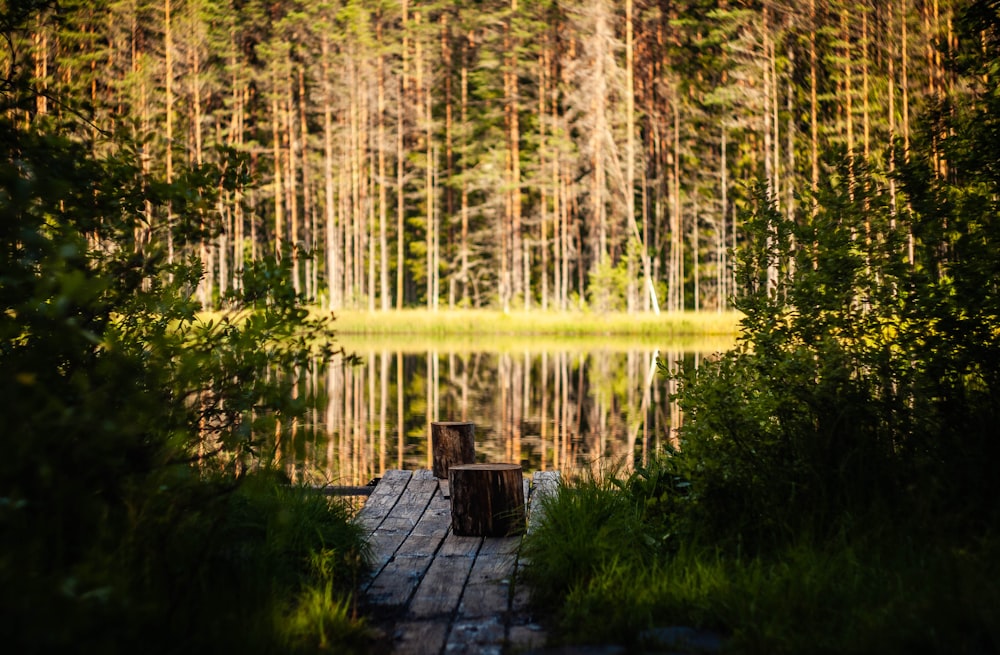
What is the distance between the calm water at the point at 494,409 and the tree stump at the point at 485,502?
2.87ft

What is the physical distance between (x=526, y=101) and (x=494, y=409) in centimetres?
3091

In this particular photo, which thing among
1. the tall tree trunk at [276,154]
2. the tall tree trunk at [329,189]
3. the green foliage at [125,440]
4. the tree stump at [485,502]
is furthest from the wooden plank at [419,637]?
the tall tree trunk at [329,189]

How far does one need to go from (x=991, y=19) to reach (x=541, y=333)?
29.1 m

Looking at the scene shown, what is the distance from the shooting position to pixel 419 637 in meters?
4.00

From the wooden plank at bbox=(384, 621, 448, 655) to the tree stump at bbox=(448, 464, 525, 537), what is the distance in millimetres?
1659

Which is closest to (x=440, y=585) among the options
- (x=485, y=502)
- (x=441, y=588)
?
(x=441, y=588)

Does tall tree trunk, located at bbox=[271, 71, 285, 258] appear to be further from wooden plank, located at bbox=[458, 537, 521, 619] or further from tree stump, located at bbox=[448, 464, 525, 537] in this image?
wooden plank, located at bbox=[458, 537, 521, 619]

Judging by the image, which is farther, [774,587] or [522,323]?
[522,323]

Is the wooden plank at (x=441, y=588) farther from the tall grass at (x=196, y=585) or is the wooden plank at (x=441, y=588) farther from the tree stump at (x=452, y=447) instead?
the tree stump at (x=452, y=447)

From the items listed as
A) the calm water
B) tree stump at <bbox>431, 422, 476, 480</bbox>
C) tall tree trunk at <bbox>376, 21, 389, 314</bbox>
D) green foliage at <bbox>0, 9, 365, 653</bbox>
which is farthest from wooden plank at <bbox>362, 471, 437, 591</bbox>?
tall tree trunk at <bbox>376, 21, 389, 314</bbox>

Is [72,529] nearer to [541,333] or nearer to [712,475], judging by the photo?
[712,475]

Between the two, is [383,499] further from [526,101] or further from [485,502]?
[526,101]

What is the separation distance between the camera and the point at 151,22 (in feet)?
122

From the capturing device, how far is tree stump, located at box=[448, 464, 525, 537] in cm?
584
